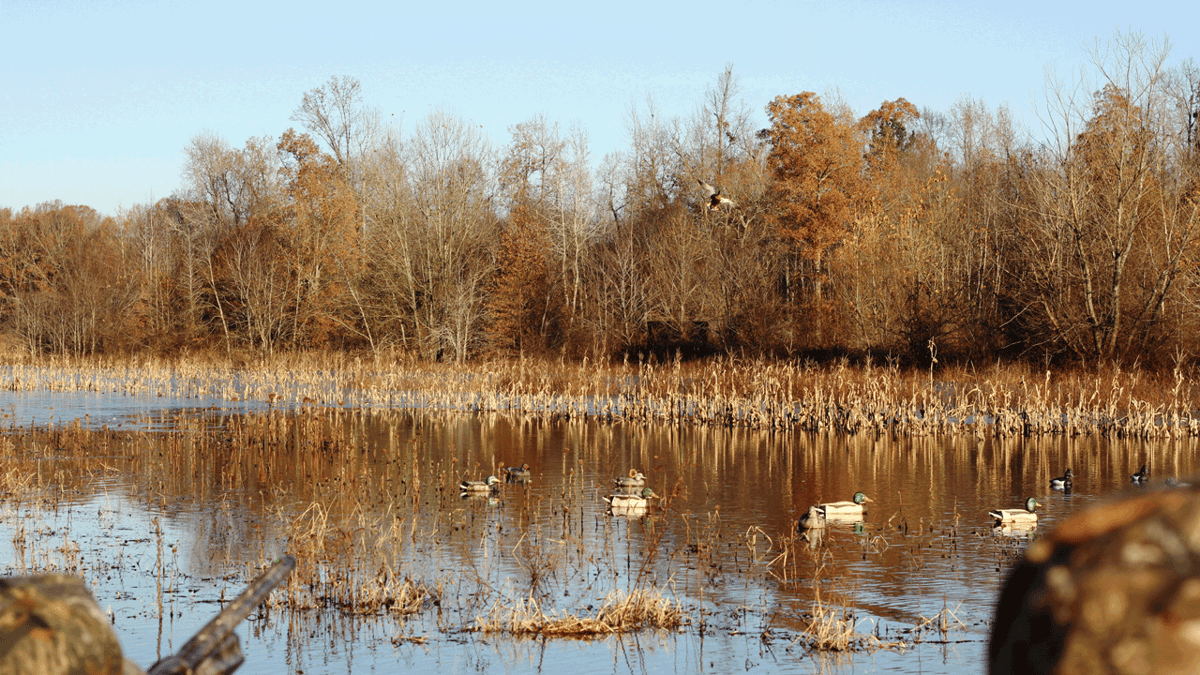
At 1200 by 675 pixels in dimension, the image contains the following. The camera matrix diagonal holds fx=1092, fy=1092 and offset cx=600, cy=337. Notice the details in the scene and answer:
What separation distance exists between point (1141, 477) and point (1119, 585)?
745 inches

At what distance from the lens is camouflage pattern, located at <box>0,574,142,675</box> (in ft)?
4.44

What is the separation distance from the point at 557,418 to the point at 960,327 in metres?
16.4

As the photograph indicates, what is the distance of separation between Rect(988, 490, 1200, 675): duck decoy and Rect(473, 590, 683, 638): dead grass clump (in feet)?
28.4

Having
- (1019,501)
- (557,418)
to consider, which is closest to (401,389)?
(557,418)

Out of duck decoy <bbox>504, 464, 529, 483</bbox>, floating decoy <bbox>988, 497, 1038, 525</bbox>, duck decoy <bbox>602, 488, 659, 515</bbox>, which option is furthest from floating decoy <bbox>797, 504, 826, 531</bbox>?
duck decoy <bbox>504, 464, 529, 483</bbox>

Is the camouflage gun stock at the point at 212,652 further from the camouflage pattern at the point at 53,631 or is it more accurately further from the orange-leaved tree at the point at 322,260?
the orange-leaved tree at the point at 322,260

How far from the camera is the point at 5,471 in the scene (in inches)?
676

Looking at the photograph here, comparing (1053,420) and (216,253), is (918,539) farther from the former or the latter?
(216,253)

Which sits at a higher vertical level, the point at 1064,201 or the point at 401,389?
the point at 1064,201

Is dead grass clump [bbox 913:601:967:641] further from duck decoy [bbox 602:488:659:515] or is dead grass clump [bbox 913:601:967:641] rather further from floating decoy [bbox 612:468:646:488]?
floating decoy [bbox 612:468:646:488]

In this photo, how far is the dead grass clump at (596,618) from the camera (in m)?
9.54

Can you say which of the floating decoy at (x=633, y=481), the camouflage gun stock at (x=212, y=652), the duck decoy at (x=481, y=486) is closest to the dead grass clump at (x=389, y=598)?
the duck decoy at (x=481, y=486)

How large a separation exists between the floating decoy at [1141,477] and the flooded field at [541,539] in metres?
0.33

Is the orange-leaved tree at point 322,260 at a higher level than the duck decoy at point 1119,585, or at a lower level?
higher
